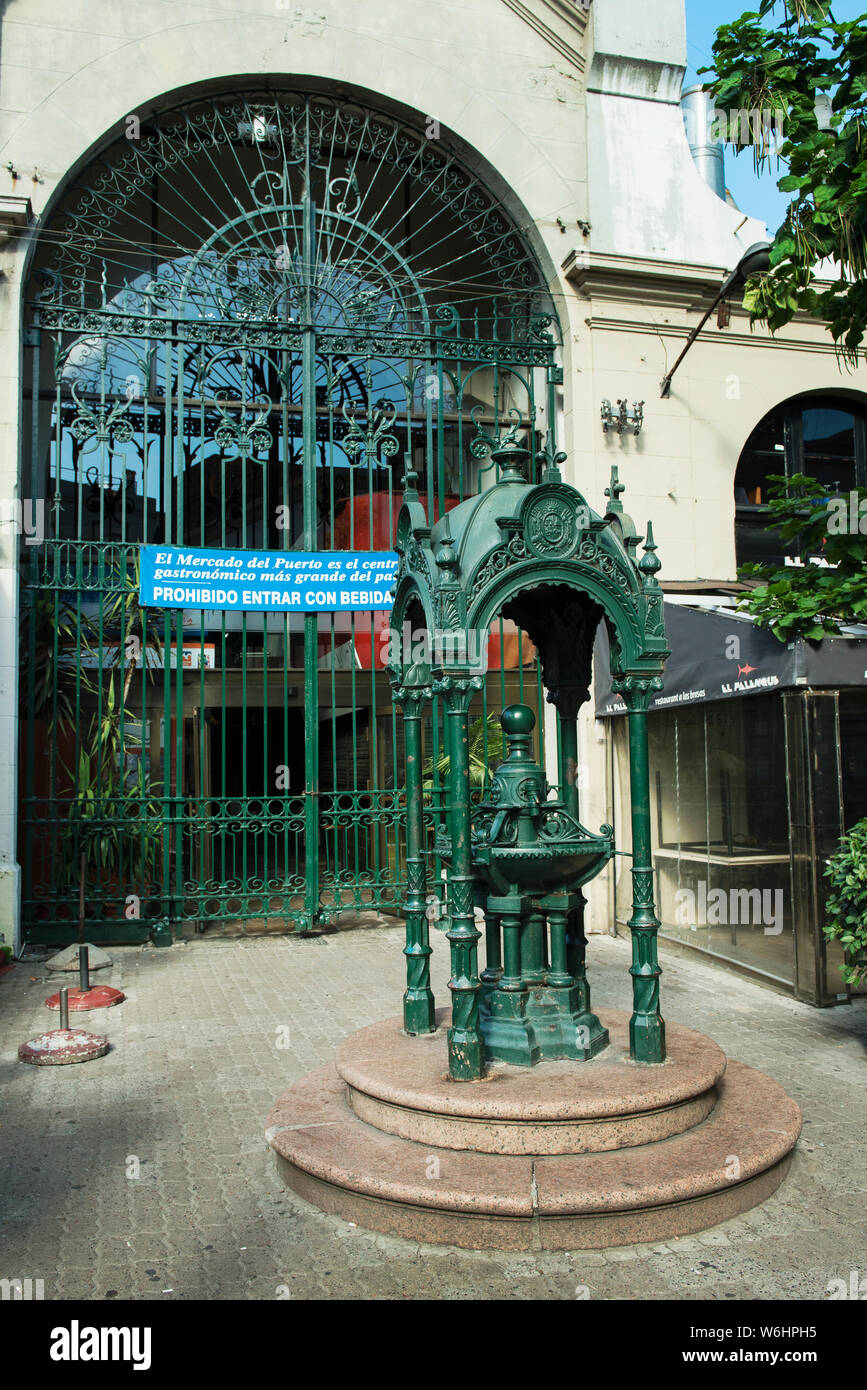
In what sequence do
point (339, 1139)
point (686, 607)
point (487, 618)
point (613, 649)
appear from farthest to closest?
point (686, 607)
point (613, 649)
point (487, 618)
point (339, 1139)

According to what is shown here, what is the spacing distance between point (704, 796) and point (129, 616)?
6085mm

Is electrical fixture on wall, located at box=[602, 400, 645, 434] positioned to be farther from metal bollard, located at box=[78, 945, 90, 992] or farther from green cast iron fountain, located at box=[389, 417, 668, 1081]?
metal bollard, located at box=[78, 945, 90, 992]

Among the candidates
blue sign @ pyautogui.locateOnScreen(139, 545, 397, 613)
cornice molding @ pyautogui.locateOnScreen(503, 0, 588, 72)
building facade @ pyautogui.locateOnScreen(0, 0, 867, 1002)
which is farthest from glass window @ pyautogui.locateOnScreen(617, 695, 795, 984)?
cornice molding @ pyautogui.locateOnScreen(503, 0, 588, 72)

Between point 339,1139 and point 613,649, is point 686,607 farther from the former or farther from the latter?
point 339,1139

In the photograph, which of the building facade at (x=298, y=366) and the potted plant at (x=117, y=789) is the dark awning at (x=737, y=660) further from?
the potted plant at (x=117, y=789)

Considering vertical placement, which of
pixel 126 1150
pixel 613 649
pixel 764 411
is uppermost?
pixel 764 411

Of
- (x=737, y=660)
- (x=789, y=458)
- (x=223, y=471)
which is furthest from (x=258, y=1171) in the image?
(x=789, y=458)

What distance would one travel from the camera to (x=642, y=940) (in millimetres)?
5137

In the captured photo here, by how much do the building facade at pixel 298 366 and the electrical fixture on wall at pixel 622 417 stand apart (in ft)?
0.28

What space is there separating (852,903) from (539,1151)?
8.87 feet

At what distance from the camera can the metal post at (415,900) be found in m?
5.74

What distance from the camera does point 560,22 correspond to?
11.8 m

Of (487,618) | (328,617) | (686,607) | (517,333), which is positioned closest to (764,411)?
(517,333)

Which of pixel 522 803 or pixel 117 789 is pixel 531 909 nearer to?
pixel 522 803
